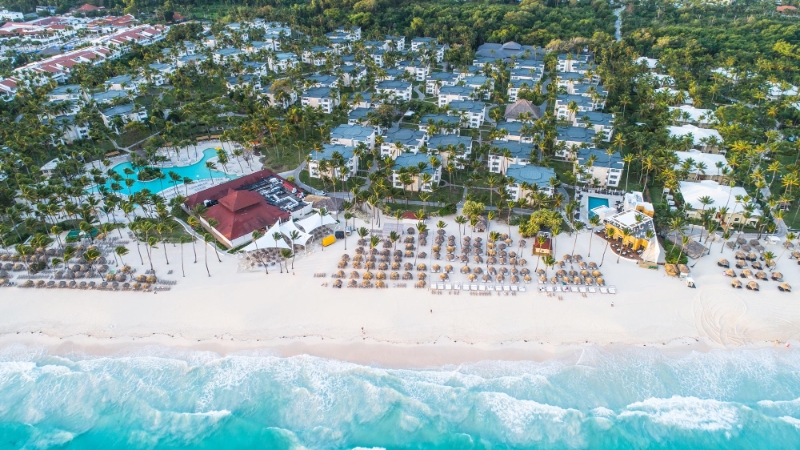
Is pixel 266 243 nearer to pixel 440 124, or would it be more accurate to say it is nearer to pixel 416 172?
pixel 416 172

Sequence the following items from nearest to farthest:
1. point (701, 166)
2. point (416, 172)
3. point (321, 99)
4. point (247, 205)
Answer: point (247, 205) → point (416, 172) → point (701, 166) → point (321, 99)

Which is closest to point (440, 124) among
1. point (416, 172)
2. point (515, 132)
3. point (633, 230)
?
point (515, 132)

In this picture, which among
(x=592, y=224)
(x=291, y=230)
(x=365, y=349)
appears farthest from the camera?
(x=291, y=230)

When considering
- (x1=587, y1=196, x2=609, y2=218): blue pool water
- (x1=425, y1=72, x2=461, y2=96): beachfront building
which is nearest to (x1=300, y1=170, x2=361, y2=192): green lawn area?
(x1=587, y1=196, x2=609, y2=218): blue pool water

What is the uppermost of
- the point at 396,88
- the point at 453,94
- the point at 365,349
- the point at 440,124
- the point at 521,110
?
the point at 396,88

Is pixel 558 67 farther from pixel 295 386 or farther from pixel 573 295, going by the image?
pixel 295 386

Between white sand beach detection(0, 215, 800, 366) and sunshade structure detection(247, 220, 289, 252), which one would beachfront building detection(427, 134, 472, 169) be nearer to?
white sand beach detection(0, 215, 800, 366)

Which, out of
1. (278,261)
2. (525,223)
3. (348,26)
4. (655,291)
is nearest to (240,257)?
(278,261)

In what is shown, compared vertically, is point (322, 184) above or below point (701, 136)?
below
